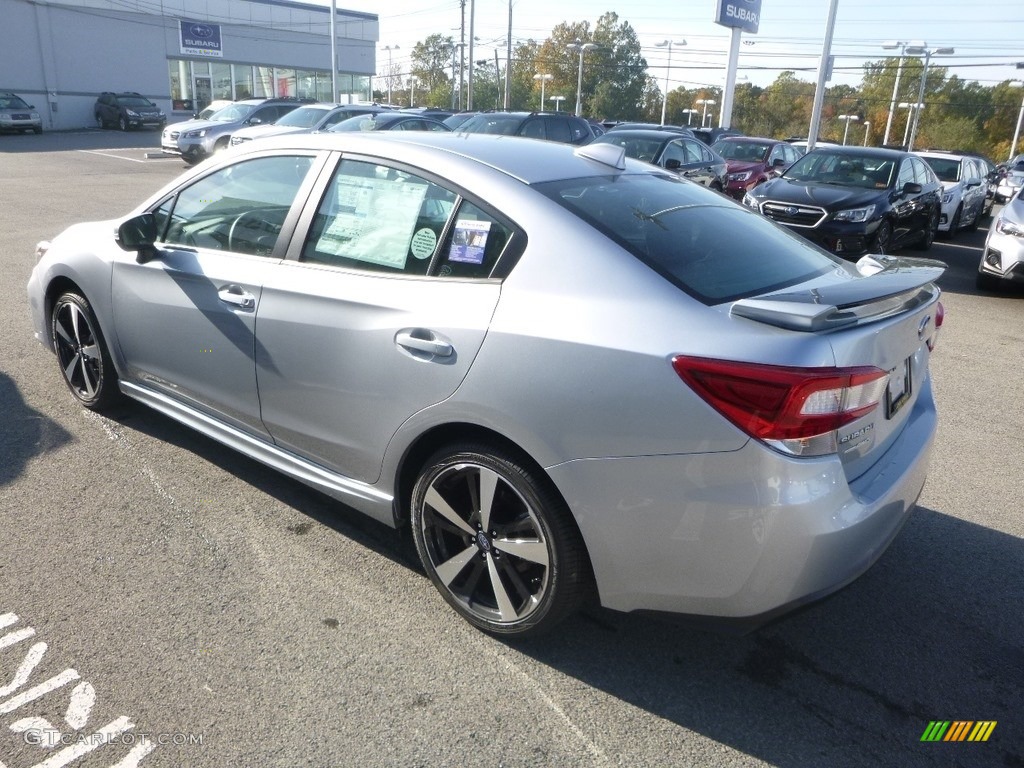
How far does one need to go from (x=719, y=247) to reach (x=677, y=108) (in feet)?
362

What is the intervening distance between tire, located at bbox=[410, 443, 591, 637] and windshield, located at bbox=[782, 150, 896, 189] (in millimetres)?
10018

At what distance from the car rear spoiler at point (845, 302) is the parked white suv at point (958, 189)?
12944 mm

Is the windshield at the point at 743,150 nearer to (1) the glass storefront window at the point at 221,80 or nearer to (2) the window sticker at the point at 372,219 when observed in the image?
(2) the window sticker at the point at 372,219

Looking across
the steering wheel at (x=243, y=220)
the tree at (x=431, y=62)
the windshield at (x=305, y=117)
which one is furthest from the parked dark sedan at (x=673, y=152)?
the tree at (x=431, y=62)

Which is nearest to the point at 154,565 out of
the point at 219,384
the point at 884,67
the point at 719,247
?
the point at 219,384

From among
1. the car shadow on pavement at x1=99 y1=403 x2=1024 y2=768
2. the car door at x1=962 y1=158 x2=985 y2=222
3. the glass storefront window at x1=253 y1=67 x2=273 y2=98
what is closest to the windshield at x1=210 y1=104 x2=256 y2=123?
the car door at x1=962 y1=158 x2=985 y2=222

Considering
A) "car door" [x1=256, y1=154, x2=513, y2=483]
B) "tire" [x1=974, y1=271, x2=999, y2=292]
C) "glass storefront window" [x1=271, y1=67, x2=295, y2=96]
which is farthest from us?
"glass storefront window" [x1=271, y1=67, x2=295, y2=96]

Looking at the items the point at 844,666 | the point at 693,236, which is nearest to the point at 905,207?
the point at 693,236

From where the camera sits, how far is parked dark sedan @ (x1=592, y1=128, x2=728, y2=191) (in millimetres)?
14633

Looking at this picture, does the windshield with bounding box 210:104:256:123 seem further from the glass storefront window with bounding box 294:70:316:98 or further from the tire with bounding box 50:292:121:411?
the glass storefront window with bounding box 294:70:316:98

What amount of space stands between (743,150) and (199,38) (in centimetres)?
3656

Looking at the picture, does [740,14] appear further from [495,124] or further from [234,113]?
[495,124]

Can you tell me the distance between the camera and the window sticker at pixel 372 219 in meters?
3.17

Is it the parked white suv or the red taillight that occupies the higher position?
the red taillight
